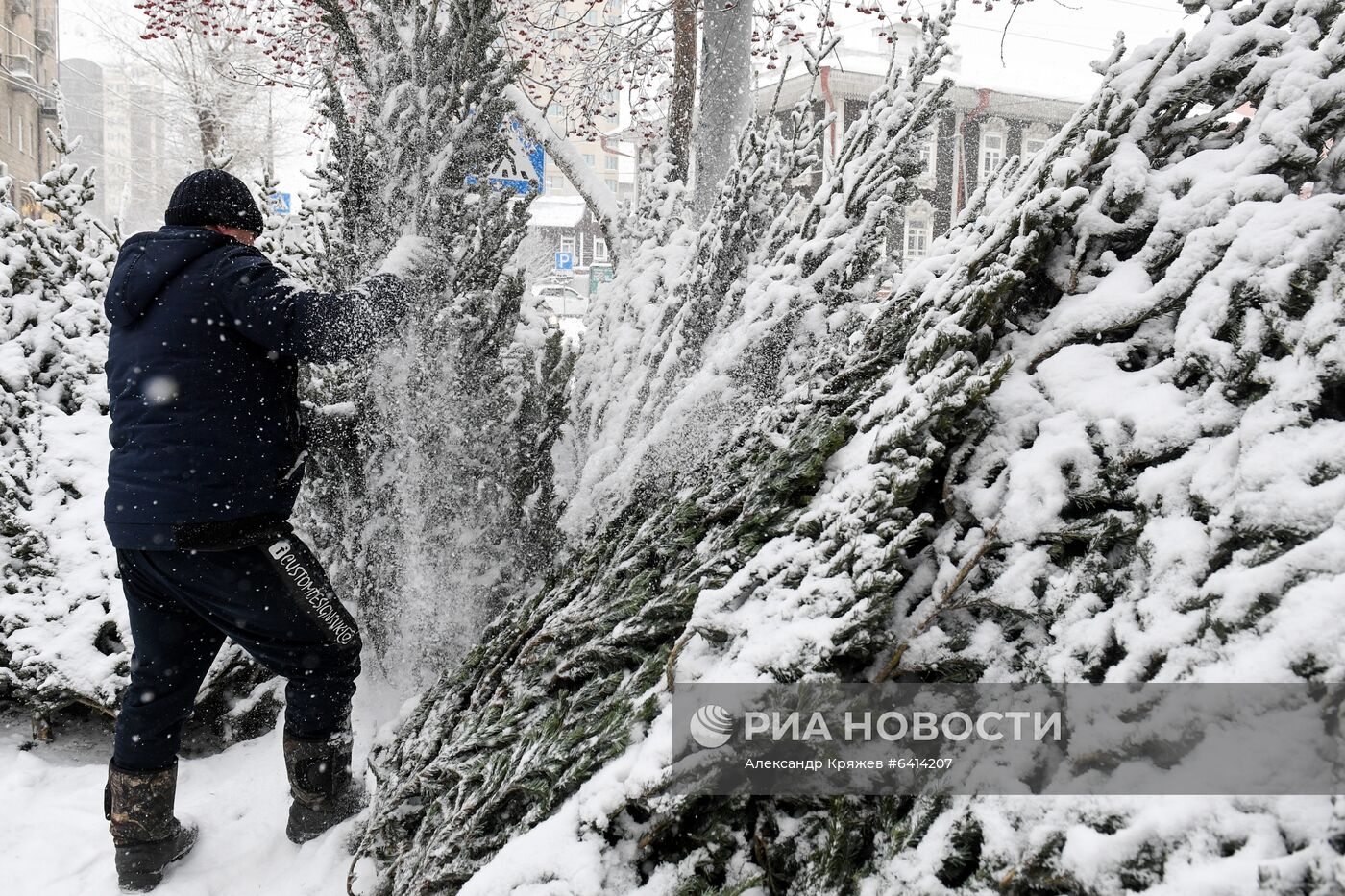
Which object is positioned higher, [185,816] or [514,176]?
[514,176]

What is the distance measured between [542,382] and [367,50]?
4.68 feet

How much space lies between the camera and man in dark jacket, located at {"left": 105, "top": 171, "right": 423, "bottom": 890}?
258 centimetres

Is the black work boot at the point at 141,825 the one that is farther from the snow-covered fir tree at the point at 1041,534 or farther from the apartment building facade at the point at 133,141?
the apartment building facade at the point at 133,141

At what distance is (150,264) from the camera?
2635 millimetres

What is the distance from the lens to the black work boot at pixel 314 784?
2812 millimetres

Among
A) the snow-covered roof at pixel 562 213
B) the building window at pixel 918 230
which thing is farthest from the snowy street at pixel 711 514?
the snow-covered roof at pixel 562 213

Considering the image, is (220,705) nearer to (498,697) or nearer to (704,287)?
(498,697)

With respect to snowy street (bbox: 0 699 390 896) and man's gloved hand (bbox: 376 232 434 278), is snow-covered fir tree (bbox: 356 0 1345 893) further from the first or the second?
man's gloved hand (bbox: 376 232 434 278)

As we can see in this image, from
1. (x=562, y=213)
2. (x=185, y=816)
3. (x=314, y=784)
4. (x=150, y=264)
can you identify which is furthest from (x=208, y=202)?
(x=562, y=213)

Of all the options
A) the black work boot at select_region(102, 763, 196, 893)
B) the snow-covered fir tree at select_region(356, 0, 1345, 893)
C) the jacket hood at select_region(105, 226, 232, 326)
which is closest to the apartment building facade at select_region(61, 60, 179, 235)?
the jacket hood at select_region(105, 226, 232, 326)

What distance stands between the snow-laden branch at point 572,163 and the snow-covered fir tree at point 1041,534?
16.3ft

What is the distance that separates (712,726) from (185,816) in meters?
2.52

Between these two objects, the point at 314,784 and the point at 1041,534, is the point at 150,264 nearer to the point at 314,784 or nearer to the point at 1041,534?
the point at 314,784

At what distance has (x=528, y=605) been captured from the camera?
2.75 m
